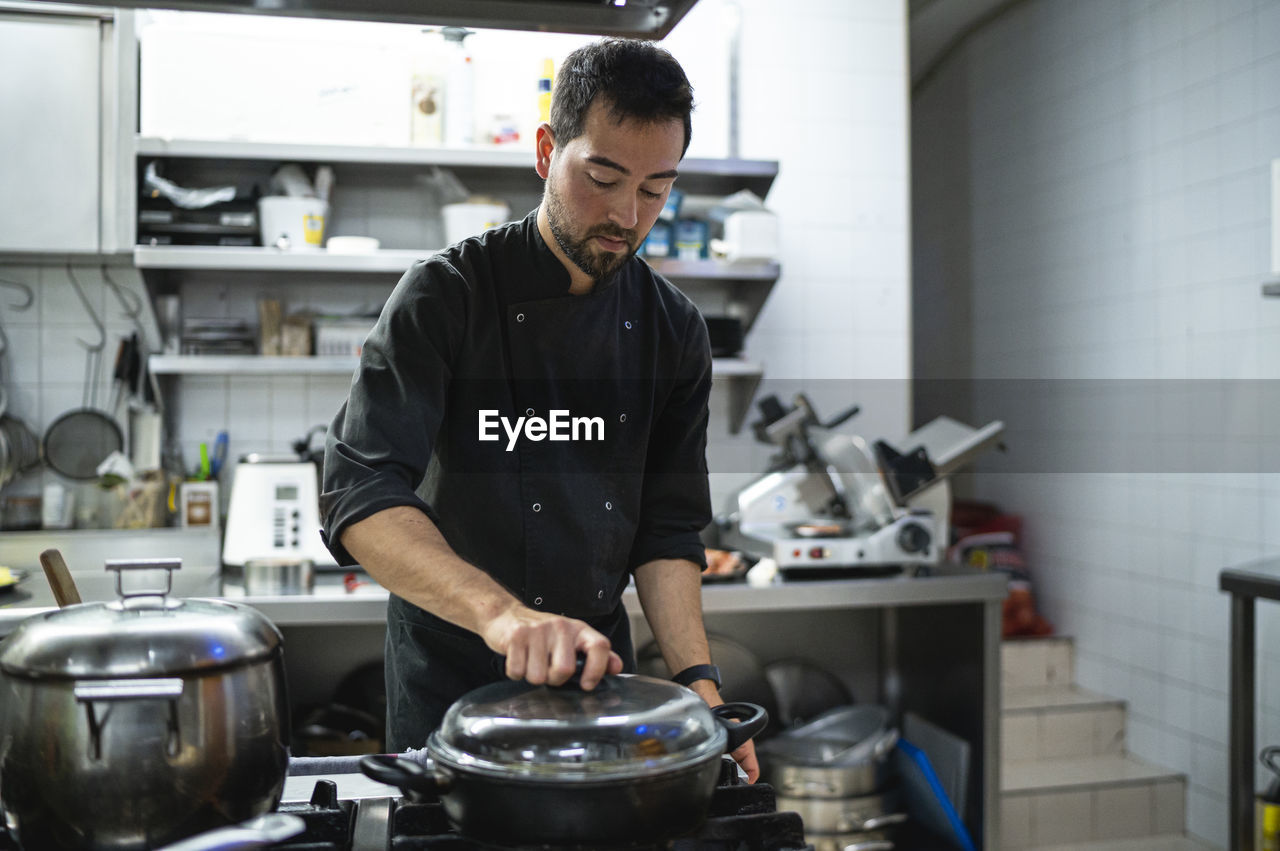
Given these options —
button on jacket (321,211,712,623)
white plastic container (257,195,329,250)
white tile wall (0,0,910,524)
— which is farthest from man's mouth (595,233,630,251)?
white tile wall (0,0,910,524)

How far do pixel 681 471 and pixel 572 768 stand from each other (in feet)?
2.66

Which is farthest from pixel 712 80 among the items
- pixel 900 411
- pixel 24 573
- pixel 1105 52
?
pixel 24 573

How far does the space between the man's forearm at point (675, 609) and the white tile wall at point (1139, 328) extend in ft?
8.48

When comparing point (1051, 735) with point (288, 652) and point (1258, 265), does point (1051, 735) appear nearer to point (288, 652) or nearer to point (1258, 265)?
point (1258, 265)

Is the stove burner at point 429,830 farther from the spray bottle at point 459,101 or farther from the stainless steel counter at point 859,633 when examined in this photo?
the spray bottle at point 459,101

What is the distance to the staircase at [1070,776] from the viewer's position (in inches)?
141

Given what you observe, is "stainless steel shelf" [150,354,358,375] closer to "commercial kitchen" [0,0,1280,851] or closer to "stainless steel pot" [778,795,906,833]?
"commercial kitchen" [0,0,1280,851]

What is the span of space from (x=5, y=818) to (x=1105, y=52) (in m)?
4.40

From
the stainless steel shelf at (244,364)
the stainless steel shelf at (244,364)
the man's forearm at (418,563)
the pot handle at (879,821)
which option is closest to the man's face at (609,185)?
the man's forearm at (418,563)

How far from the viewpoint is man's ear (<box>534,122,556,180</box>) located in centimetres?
149

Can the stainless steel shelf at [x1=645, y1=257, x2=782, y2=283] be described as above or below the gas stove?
above

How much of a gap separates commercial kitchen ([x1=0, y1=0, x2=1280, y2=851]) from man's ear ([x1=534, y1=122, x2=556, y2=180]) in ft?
3.41

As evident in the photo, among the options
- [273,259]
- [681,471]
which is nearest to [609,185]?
[681,471]

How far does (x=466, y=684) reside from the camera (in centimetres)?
156
